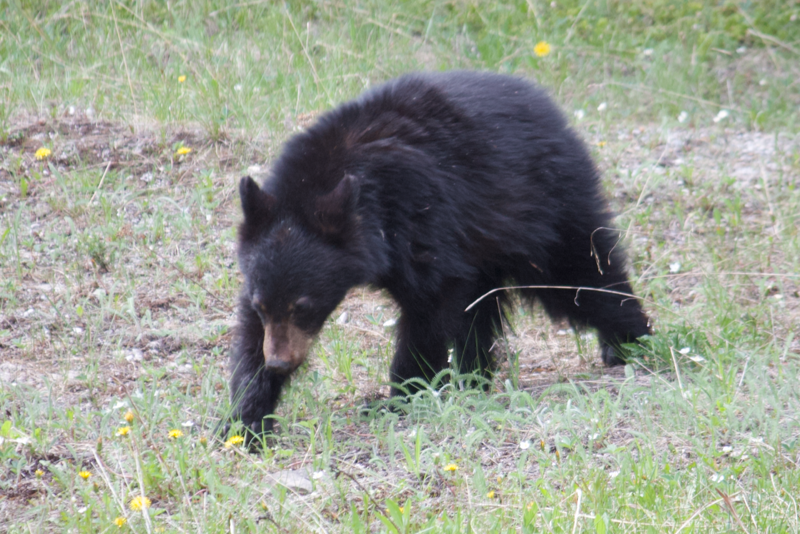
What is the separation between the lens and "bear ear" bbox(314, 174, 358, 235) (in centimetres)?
349

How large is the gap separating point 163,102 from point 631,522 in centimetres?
513

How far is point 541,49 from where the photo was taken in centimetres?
796

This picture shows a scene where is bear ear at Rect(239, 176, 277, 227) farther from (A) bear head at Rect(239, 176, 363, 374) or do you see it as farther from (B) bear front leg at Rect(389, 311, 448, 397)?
(B) bear front leg at Rect(389, 311, 448, 397)

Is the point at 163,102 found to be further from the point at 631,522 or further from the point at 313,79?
the point at 631,522

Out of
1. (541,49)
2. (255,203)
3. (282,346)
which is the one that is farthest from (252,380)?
(541,49)

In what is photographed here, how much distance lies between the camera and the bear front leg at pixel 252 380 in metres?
3.79

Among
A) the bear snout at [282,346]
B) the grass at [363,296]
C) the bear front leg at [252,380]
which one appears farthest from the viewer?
the bear front leg at [252,380]

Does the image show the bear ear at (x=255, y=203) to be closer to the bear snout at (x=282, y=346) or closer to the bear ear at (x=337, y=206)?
the bear ear at (x=337, y=206)

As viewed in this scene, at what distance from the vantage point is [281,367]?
359 cm

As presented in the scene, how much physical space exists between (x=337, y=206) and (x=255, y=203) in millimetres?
377

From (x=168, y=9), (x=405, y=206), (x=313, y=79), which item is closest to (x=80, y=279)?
(x=405, y=206)

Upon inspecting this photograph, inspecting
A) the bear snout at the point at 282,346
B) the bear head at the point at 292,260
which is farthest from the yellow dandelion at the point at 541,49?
the bear snout at the point at 282,346

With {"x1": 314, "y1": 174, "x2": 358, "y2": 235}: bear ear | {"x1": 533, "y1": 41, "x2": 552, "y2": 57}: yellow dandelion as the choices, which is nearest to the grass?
{"x1": 533, "y1": 41, "x2": 552, "y2": 57}: yellow dandelion

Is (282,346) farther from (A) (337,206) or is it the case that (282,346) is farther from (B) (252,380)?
(A) (337,206)
